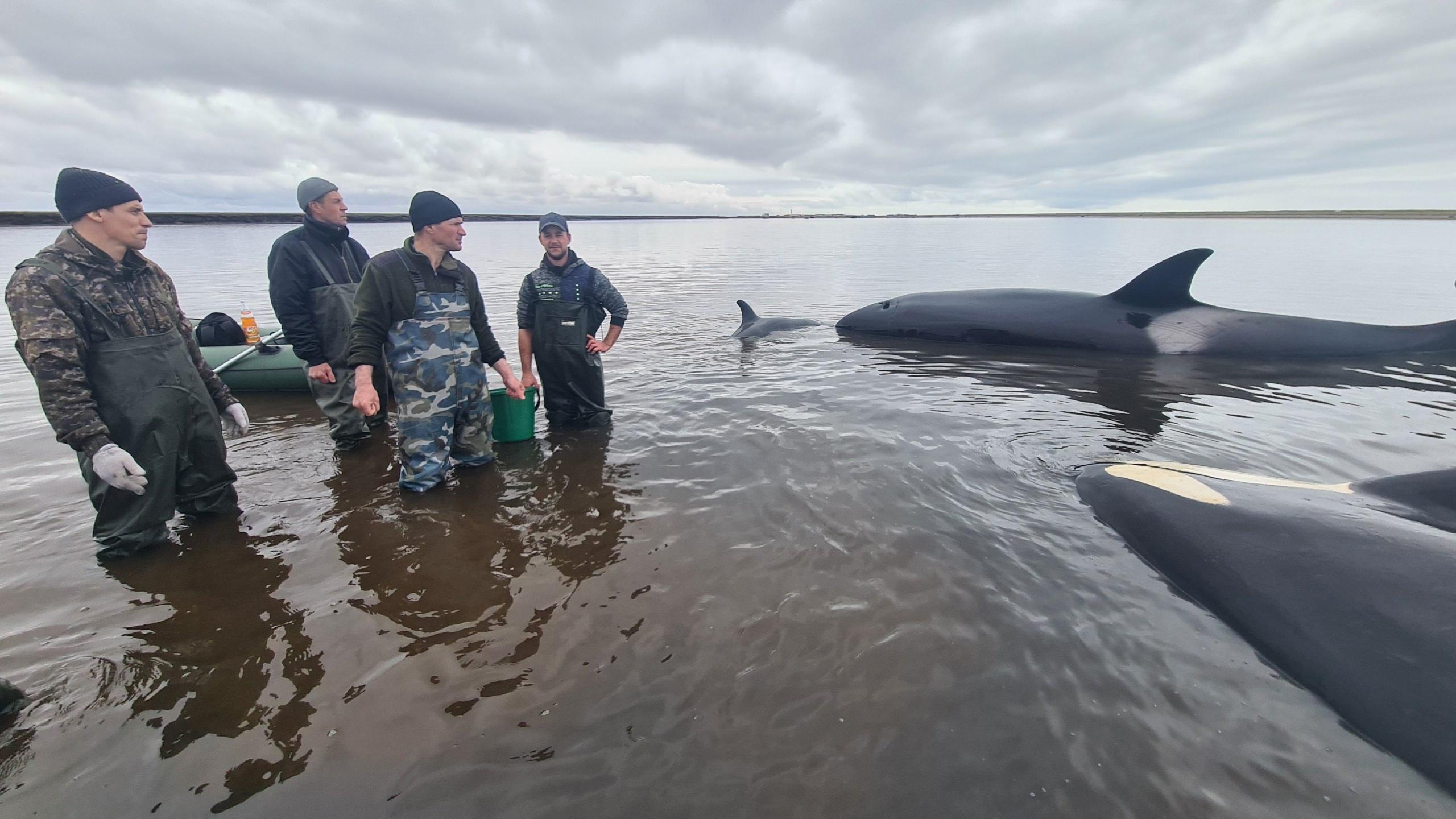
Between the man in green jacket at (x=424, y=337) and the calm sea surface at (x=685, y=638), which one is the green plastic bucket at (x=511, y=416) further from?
the man in green jacket at (x=424, y=337)

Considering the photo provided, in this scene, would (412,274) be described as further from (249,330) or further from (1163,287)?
(1163,287)

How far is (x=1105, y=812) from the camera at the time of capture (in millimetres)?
2996

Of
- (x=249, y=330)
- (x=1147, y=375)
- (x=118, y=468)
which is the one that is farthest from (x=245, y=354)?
(x=1147, y=375)

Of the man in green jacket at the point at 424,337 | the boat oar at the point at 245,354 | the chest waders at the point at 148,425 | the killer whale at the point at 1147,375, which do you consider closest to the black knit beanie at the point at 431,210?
the man in green jacket at the point at 424,337

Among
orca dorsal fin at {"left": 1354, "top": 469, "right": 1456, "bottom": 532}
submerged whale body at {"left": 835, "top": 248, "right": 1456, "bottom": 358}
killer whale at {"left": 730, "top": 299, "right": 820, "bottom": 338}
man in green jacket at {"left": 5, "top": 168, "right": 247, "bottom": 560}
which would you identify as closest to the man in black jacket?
man in green jacket at {"left": 5, "top": 168, "right": 247, "bottom": 560}

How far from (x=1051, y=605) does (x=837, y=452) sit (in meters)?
3.39

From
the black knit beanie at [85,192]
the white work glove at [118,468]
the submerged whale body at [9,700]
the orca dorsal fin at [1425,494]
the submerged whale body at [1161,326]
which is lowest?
the submerged whale body at [9,700]

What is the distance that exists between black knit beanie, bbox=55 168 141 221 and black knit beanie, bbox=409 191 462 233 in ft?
6.80

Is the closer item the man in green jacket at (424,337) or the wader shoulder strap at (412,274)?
the man in green jacket at (424,337)

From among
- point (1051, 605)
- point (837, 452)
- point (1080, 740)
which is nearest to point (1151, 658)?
point (1051, 605)

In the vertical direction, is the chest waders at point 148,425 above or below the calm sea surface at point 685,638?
above

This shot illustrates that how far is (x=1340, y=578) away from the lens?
13.1 feet

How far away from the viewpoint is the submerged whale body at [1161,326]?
40.4 feet

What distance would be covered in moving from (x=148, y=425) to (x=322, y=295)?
9.62 ft
